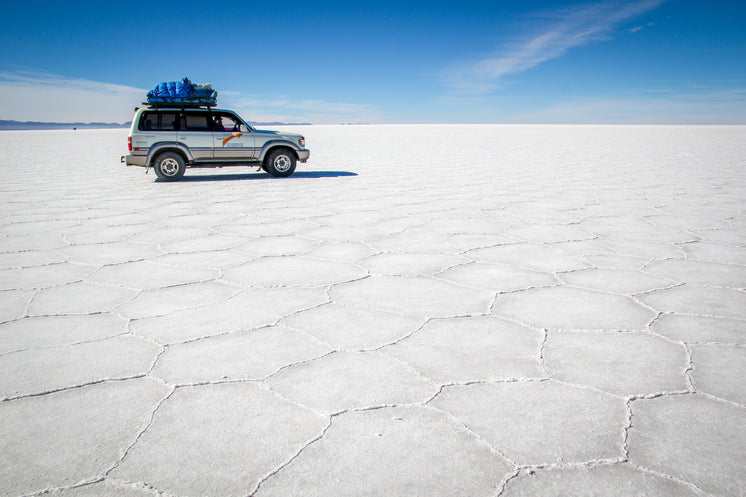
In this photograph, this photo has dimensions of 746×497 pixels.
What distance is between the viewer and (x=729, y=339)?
2496mm

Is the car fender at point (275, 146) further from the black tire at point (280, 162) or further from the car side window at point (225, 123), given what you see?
the car side window at point (225, 123)

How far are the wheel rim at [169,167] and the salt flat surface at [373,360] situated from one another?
435 centimetres

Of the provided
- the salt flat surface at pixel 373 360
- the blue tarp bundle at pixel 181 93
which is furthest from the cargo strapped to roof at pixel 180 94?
the salt flat surface at pixel 373 360

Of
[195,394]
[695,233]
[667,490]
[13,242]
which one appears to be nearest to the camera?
[667,490]

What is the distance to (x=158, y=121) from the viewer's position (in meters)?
8.97

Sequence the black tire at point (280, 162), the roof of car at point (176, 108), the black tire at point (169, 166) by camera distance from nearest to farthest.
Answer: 1. the roof of car at point (176, 108)
2. the black tire at point (169, 166)
3. the black tire at point (280, 162)

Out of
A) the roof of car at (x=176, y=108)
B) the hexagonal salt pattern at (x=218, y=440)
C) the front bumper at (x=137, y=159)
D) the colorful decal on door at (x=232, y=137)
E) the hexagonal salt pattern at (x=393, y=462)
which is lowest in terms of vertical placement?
the hexagonal salt pattern at (x=218, y=440)

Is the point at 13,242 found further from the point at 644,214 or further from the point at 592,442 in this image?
the point at 644,214

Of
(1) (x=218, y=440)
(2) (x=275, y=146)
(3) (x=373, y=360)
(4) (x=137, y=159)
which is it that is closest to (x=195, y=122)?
(4) (x=137, y=159)

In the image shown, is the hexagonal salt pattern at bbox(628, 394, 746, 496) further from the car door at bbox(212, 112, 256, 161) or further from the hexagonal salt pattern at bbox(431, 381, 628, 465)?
the car door at bbox(212, 112, 256, 161)

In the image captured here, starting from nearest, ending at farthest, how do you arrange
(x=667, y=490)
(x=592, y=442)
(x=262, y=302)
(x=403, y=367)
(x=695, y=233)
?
(x=667, y=490) < (x=592, y=442) < (x=403, y=367) < (x=262, y=302) < (x=695, y=233)

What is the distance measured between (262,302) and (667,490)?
2.29 metres

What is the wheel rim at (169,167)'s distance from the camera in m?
9.42

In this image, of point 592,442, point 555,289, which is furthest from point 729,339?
point 592,442
